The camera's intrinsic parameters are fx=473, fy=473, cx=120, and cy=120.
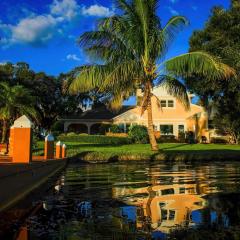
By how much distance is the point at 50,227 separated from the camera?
22.0 feet

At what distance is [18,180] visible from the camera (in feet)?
36.1

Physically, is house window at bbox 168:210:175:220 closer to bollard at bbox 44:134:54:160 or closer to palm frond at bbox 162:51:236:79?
bollard at bbox 44:134:54:160

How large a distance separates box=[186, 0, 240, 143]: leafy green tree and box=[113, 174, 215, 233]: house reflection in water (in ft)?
71.7

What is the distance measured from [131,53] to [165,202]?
21205 mm

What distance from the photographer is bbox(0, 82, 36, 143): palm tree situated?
30781 mm

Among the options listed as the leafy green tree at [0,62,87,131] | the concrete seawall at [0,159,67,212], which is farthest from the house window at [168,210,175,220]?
the leafy green tree at [0,62,87,131]

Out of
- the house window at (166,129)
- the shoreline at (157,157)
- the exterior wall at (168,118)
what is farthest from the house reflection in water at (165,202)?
the exterior wall at (168,118)

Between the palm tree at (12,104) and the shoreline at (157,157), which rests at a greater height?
the palm tree at (12,104)

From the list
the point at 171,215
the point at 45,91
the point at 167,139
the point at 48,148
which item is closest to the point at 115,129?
the point at 167,139

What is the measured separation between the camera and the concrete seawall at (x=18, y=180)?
366 inches

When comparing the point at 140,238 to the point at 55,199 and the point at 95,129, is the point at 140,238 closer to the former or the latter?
the point at 55,199

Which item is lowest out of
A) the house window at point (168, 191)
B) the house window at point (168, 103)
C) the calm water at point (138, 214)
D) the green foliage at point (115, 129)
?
the calm water at point (138, 214)

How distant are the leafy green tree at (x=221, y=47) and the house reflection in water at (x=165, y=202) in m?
21.9

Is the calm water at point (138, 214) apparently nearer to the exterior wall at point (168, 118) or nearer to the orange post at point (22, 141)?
the orange post at point (22, 141)
